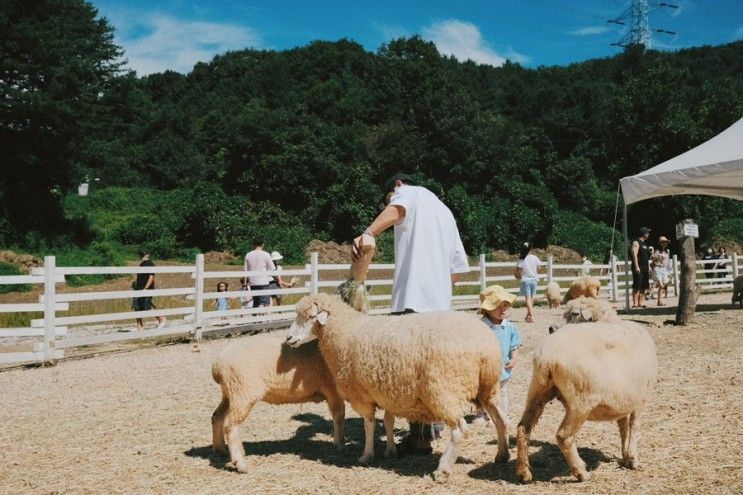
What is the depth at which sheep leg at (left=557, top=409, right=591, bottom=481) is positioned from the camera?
4023 millimetres

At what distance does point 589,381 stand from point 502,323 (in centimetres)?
176

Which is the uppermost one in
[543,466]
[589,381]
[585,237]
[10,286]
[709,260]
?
[585,237]

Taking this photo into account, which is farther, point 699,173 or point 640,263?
point 640,263

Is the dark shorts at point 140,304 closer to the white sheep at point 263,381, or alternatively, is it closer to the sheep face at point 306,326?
the white sheep at point 263,381

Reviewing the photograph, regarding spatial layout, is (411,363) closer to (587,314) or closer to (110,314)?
(587,314)

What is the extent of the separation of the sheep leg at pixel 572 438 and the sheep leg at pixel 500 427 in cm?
55

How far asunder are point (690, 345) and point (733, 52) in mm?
81655

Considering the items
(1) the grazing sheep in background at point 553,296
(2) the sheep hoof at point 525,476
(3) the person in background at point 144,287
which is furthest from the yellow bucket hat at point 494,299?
(1) the grazing sheep in background at point 553,296

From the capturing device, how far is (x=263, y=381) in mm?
5004

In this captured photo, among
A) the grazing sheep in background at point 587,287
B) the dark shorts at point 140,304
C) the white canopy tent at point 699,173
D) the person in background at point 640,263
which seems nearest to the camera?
the grazing sheep in background at point 587,287

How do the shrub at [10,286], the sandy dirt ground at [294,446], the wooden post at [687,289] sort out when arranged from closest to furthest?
the sandy dirt ground at [294,446] < the wooden post at [687,289] < the shrub at [10,286]

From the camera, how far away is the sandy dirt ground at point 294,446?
4.30m

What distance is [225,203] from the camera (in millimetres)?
39812

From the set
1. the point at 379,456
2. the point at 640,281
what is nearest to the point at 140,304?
the point at 379,456
